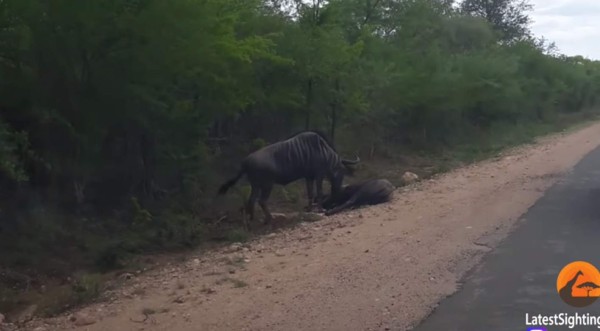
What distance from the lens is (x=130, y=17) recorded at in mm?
12719

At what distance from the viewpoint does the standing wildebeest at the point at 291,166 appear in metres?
→ 15.1

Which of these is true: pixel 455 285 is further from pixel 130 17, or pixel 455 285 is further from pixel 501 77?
pixel 501 77

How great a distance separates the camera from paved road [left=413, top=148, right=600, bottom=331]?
7500mm

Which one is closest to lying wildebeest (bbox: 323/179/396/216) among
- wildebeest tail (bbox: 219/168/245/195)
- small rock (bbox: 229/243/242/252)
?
wildebeest tail (bbox: 219/168/245/195)

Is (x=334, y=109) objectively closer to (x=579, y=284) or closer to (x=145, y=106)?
(x=145, y=106)

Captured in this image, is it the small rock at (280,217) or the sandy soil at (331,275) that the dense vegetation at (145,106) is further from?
the sandy soil at (331,275)

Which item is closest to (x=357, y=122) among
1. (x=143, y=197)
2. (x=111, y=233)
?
(x=143, y=197)

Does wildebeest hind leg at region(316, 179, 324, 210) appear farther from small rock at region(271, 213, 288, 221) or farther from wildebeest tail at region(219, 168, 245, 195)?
wildebeest tail at region(219, 168, 245, 195)

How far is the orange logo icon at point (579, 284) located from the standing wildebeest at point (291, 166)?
6.74 m

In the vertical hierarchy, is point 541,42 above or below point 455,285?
above

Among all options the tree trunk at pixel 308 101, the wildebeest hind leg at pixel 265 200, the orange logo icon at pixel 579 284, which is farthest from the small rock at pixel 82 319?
the tree trunk at pixel 308 101

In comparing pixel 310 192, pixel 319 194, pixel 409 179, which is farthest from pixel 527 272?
pixel 409 179

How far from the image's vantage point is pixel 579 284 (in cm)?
860

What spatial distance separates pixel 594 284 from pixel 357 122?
17.0 metres
